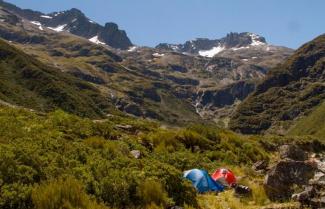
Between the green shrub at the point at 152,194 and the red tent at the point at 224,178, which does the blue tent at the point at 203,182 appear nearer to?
the red tent at the point at 224,178

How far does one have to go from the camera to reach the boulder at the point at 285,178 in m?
16.2

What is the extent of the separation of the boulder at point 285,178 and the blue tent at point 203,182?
9.99 feet

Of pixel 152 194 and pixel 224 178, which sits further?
pixel 224 178

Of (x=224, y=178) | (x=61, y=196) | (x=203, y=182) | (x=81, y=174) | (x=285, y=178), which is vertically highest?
(x=285, y=178)

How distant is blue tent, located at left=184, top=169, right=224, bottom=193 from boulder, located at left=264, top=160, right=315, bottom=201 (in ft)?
9.99

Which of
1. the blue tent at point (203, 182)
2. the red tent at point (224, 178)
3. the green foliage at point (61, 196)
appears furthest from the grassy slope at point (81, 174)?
the blue tent at point (203, 182)

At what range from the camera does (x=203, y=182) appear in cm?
1938

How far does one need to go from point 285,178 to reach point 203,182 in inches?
152

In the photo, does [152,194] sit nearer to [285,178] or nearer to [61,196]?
[61,196]

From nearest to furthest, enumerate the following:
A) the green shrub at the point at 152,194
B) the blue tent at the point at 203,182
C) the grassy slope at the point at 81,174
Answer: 1. the grassy slope at the point at 81,174
2. the green shrub at the point at 152,194
3. the blue tent at the point at 203,182

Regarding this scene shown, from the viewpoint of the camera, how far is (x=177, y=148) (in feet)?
86.8

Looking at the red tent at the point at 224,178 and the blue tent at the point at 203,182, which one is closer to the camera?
the blue tent at the point at 203,182

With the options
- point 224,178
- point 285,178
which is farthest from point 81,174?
point 224,178

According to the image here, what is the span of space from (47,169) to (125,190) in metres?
2.16
